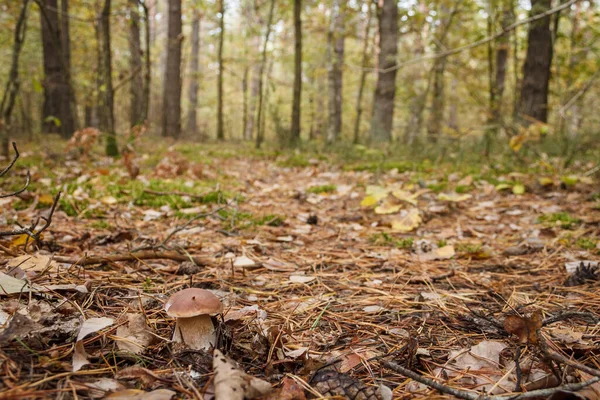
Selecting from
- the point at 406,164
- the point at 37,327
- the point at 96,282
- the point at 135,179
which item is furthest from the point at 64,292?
the point at 406,164

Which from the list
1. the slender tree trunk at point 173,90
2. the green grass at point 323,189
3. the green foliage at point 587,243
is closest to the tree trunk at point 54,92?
the slender tree trunk at point 173,90

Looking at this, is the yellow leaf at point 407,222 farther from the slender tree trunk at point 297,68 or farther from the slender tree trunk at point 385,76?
the slender tree trunk at point 297,68

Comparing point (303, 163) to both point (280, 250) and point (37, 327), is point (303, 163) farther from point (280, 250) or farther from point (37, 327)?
point (37, 327)

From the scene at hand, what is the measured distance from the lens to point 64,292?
169cm

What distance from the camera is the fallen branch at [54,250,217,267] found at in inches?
81.5

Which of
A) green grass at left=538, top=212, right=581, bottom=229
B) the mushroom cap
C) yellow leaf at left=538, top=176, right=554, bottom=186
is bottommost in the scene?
green grass at left=538, top=212, right=581, bottom=229

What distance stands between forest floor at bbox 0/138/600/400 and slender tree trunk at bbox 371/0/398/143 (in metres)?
4.39

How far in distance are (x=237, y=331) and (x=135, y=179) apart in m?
3.98

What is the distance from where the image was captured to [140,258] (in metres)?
2.31

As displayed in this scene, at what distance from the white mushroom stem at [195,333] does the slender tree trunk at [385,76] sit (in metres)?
7.40

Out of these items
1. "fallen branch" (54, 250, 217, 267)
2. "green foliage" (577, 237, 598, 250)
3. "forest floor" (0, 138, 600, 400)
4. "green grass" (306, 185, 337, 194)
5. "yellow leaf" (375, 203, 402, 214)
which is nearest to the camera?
"forest floor" (0, 138, 600, 400)

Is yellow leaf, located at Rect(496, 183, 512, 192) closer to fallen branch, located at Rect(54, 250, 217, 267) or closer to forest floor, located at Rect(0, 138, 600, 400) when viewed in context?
forest floor, located at Rect(0, 138, 600, 400)

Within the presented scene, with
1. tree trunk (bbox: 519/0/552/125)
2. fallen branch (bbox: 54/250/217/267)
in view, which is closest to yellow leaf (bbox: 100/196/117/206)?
fallen branch (bbox: 54/250/217/267)

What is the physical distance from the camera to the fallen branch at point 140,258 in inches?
81.5
